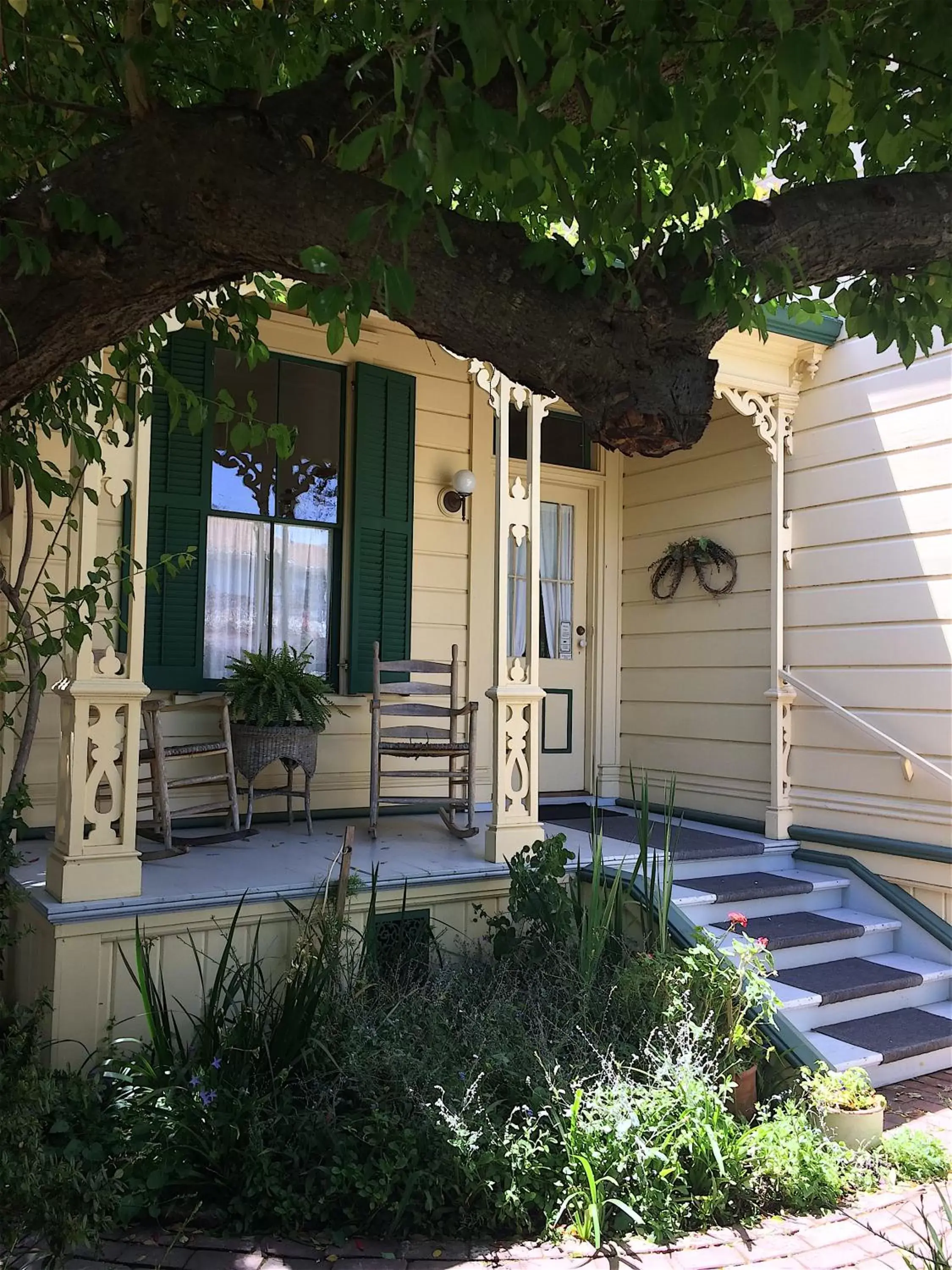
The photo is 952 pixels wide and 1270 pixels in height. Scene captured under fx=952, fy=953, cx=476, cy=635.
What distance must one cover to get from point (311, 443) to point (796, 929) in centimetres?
355

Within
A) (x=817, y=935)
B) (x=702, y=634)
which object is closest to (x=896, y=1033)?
(x=817, y=935)

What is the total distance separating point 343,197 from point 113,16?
1.70 metres

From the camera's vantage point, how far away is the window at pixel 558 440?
625cm

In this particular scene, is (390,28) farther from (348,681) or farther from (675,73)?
(348,681)

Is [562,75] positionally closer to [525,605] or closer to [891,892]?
[525,605]

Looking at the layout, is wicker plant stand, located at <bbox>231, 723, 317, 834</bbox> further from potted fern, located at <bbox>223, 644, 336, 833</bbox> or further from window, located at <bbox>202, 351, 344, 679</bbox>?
window, located at <bbox>202, 351, 344, 679</bbox>

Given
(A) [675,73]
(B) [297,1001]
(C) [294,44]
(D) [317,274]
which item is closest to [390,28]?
(C) [294,44]

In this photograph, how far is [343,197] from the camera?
157 cm

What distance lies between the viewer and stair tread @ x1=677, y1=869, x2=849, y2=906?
4.41m

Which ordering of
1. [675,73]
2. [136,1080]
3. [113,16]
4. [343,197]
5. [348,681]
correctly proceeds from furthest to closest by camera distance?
A: [348,681]
[136,1080]
[113,16]
[675,73]
[343,197]

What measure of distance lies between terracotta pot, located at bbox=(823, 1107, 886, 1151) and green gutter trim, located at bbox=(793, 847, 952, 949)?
166 cm

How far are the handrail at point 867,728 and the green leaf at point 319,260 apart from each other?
419 centimetres

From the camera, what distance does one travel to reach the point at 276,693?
15.2 feet

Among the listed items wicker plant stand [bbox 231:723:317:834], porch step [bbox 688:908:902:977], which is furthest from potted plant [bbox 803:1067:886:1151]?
wicker plant stand [bbox 231:723:317:834]
